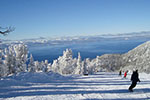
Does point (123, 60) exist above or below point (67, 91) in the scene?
below

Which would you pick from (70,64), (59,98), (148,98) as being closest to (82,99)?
(59,98)

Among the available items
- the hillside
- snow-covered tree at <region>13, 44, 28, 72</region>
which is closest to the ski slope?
snow-covered tree at <region>13, 44, 28, 72</region>

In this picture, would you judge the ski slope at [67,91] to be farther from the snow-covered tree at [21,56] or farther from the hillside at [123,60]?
the hillside at [123,60]

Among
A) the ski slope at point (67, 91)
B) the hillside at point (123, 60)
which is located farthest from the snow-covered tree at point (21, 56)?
the hillside at point (123, 60)

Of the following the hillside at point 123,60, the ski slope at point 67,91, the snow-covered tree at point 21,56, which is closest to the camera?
the ski slope at point 67,91

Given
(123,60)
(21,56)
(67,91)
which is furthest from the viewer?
(123,60)

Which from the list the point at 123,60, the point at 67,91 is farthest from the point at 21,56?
the point at 123,60

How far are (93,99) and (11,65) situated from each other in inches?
1524

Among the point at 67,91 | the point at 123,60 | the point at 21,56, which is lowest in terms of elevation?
the point at 123,60

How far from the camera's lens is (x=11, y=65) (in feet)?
135

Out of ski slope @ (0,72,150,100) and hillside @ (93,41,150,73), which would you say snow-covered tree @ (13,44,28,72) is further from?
hillside @ (93,41,150,73)

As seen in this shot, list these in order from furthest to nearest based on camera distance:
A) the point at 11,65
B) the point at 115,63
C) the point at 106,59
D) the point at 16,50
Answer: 1. the point at 106,59
2. the point at 115,63
3. the point at 16,50
4. the point at 11,65

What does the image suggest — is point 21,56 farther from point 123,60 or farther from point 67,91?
point 123,60

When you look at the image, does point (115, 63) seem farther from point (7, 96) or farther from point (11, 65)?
point (7, 96)
